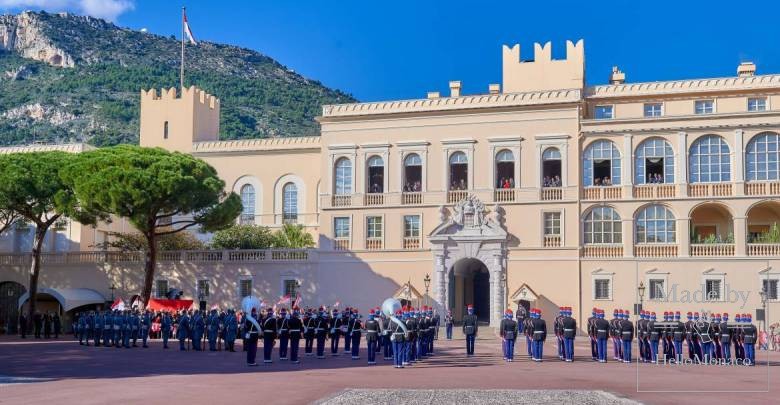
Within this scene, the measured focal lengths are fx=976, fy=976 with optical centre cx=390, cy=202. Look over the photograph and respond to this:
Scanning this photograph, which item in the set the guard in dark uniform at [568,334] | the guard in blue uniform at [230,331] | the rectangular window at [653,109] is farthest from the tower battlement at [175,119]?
the guard in dark uniform at [568,334]

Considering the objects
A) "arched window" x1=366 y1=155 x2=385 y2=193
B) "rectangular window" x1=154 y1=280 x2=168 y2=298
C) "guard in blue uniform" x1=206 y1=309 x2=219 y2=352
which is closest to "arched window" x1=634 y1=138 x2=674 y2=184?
"arched window" x1=366 y1=155 x2=385 y2=193

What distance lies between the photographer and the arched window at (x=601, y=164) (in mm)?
48750

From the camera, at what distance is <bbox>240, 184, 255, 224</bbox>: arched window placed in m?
58.9

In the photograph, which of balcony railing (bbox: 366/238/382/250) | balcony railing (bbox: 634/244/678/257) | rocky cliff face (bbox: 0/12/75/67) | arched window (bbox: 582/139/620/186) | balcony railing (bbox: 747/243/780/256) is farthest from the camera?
rocky cliff face (bbox: 0/12/75/67)

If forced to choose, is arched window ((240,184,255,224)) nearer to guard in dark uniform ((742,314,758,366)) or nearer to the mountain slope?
guard in dark uniform ((742,314,758,366))

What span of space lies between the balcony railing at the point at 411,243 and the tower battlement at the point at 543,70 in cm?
985

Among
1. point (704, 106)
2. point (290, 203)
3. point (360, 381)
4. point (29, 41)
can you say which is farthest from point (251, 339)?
point (29, 41)

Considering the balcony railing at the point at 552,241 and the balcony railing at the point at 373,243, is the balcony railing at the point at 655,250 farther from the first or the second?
the balcony railing at the point at 373,243

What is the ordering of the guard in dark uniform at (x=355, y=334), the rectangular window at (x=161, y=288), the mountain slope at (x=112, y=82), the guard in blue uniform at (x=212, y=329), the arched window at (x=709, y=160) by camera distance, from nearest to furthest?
the guard in dark uniform at (x=355, y=334) < the guard in blue uniform at (x=212, y=329) < the arched window at (x=709, y=160) < the rectangular window at (x=161, y=288) < the mountain slope at (x=112, y=82)

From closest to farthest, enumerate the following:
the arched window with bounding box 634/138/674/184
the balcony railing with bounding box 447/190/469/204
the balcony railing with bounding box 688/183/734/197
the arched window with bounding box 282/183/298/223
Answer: the balcony railing with bounding box 688/183/734/197 < the arched window with bounding box 634/138/674/184 < the balcony railing with bounding box 447/190/469/204 < the arched window with bounding box 282/183/298/223

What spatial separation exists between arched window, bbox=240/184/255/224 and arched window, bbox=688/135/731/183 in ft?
84.2

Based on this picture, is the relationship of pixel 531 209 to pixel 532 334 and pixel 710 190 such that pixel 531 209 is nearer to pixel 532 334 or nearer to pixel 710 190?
pixel 710 190

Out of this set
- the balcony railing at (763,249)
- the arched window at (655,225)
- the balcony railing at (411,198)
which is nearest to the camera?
the balcony railing at (763,249)

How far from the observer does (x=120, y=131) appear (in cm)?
11275
